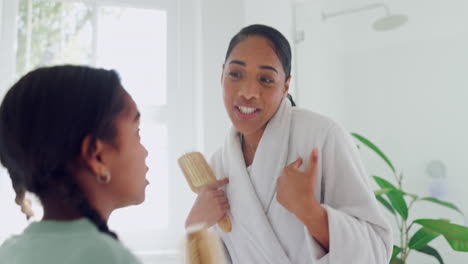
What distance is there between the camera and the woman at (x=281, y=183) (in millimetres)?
658

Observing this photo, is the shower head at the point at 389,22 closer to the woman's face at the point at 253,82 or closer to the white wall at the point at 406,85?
the white wall at the point at 406,85

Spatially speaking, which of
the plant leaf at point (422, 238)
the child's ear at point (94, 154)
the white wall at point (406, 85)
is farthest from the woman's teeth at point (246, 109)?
the white wall at point (406, 85)

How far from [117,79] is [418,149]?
1.89m

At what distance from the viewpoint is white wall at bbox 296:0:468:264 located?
76.1 inches

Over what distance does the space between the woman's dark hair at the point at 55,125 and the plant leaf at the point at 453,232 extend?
1.02 m

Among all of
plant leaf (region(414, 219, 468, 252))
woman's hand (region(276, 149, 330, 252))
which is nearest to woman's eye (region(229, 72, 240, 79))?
woman's hand (region(276, 149, 330, 252))

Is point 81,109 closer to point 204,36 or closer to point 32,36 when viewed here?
point 204,36

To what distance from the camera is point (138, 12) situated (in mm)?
1481

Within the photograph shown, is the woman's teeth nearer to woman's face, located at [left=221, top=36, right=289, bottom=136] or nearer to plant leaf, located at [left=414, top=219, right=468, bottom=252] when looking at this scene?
woman's face, located at [left=221, top=36, right=289, bottom=136]

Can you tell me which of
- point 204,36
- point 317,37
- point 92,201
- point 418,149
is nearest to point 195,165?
point 92,201

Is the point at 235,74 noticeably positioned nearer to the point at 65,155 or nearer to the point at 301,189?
the point at 301,189

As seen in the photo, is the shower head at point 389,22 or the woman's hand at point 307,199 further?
the shower head at point 389,22

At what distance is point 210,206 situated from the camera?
0.79 m

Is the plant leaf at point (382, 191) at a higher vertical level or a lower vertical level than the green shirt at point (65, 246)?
lower
